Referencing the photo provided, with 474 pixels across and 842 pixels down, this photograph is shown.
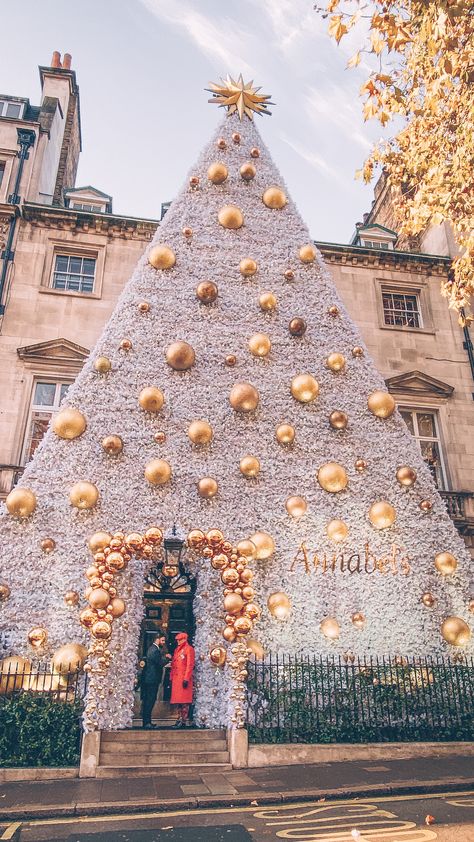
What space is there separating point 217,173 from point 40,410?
8089 millimetres

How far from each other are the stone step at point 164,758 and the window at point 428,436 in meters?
11.0

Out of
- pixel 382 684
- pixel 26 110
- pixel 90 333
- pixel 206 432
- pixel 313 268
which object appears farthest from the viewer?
pixel 26 110

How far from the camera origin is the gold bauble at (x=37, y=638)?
9062mm

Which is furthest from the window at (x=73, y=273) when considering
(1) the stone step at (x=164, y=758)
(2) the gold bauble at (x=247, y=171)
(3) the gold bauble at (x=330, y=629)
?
(1) the stone step at (x=164, y=758)

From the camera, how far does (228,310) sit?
1247cm

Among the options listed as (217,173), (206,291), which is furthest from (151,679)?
(217,173)

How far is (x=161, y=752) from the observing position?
346 inches

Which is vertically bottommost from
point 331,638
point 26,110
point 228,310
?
point 331,638

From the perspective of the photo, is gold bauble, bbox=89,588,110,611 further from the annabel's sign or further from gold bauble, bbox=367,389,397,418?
gold bauble, bbox=367,389,397,418

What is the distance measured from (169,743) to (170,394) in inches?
251

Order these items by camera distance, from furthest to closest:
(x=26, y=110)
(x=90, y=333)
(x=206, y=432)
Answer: (x=26, y=110), (x=90, y=333), (x=206, y=432)

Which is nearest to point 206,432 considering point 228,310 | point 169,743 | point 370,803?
point 228,310

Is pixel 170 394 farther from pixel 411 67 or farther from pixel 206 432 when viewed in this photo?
pixel 411 67

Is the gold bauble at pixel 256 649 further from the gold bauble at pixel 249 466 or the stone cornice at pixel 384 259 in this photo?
the stone cornice at pixel 384 259
